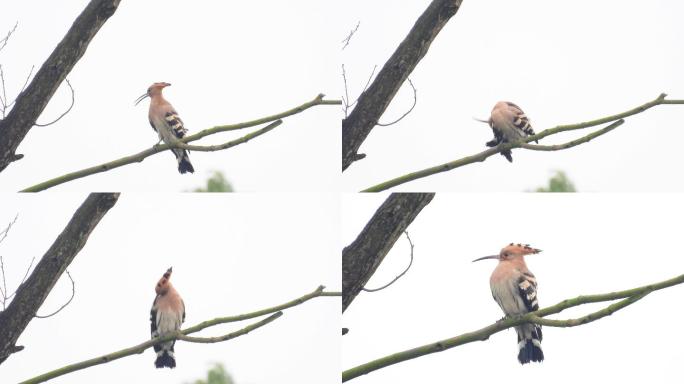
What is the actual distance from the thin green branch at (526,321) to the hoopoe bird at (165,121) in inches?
57.6

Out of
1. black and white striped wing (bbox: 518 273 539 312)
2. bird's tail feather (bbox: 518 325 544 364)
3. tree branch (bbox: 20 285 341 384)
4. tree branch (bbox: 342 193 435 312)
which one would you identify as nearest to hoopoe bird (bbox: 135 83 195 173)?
tree branch (bbox: 20 285 341 384)

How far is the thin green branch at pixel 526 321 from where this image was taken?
15.8 ft

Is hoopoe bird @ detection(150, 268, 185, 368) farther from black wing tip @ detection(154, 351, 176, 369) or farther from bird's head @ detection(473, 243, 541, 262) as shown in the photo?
bird's head @ detection(473, 243, 541, 262)

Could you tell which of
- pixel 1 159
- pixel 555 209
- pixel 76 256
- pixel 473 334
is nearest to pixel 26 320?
pixel 76 256

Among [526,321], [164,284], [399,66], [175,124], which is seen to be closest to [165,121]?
[175,124]

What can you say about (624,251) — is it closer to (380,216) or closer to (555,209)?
(555,209)

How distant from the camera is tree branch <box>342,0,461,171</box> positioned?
18.8 feet

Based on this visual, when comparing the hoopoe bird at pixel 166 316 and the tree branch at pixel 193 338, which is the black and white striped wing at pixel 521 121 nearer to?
the tree branch at pixel 193 338

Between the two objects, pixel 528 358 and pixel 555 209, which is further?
pixel 555 209

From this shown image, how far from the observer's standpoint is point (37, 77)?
19.7 feet

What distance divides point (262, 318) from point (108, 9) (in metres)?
1.87

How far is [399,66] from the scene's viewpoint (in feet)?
19.0

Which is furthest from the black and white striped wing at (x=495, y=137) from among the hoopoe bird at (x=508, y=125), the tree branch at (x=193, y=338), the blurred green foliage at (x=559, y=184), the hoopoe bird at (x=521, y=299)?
the tree branch at (x=193, y=338)

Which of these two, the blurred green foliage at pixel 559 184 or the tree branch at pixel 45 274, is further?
the blurred green foliage at pixel 559 184
